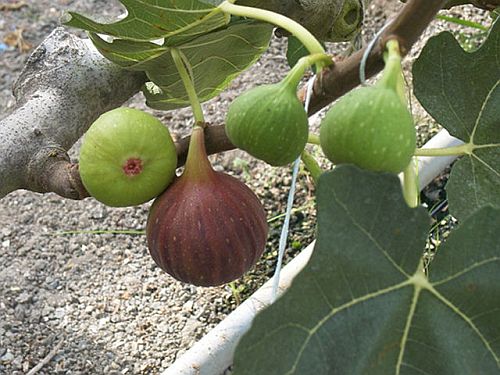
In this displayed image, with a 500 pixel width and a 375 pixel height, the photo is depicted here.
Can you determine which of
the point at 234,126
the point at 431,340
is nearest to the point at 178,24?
the point at 234,126

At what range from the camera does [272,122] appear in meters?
0.52

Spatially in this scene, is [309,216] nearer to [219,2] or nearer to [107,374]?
[107,374]

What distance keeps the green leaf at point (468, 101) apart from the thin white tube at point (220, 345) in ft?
2.44

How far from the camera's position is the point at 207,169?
0.64 meters

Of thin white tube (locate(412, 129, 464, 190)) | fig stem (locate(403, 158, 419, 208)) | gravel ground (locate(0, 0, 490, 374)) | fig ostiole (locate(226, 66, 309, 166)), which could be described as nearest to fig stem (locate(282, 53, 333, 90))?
fig ostiole (locate(226, 66, 309, 166))

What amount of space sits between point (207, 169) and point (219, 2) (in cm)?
16

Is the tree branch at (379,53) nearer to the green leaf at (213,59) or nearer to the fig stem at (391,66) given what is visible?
the fig stem at (391,66)

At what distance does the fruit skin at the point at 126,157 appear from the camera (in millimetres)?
627

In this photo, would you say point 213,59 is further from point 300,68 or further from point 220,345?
point 220,345

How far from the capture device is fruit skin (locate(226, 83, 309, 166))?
52cm

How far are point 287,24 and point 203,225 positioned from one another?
0.17 metres

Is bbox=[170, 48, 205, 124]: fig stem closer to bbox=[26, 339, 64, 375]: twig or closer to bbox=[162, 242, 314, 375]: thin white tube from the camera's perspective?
bbox=[162, 242, 314, 375]: thin white tube

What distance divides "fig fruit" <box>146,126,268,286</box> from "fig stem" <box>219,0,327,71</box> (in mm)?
105

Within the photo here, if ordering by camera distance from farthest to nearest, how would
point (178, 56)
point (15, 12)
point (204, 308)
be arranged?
point (15, 12), point (204, 308), point (178, 56)
